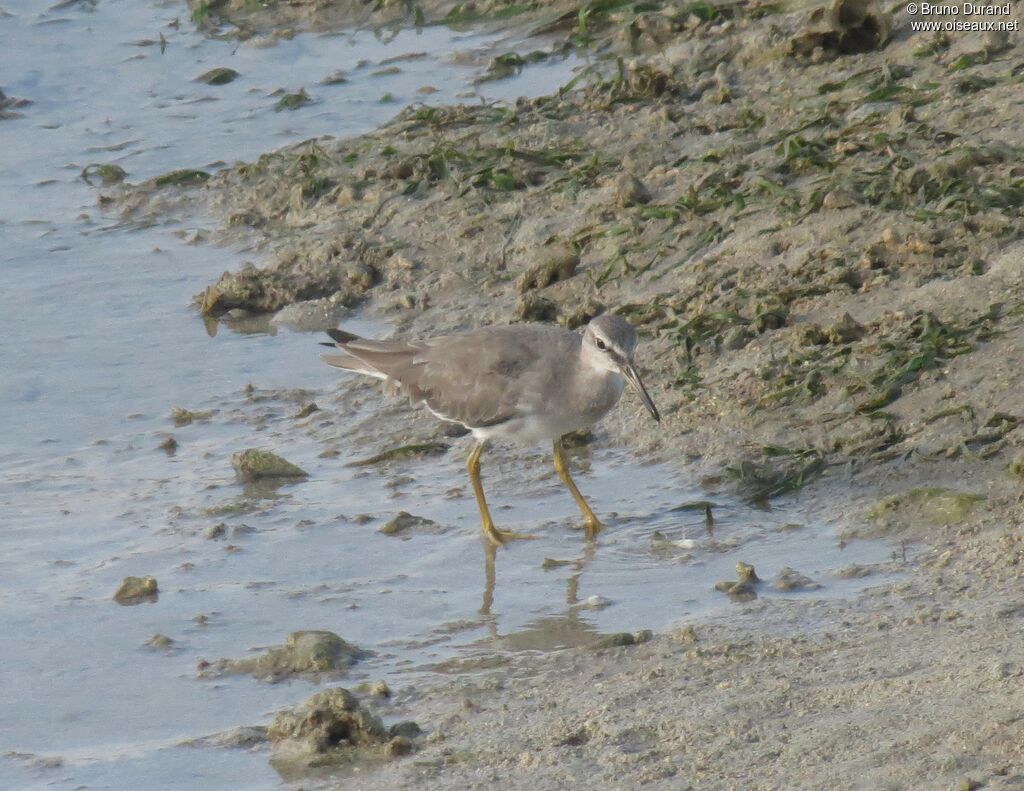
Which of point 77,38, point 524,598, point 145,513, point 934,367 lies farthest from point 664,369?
point 77,38

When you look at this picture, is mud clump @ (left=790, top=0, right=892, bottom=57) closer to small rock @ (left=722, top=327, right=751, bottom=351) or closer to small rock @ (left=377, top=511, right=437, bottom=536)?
small rock @ (left=722, top=327, right=751, bottom=351)

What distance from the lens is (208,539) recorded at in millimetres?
6996

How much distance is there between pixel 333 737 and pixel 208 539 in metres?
2.16

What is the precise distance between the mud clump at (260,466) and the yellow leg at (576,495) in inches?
49.4

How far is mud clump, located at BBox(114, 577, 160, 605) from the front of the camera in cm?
643

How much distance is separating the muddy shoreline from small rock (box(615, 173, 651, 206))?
0.01m

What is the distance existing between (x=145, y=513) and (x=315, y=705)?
2.55 m

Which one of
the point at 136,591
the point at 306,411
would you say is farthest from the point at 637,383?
the point at 136,591

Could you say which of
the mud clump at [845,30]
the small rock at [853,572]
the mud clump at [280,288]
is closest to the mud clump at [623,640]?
the small rock at [853,572]

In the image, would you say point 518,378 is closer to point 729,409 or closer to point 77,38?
point 729,409

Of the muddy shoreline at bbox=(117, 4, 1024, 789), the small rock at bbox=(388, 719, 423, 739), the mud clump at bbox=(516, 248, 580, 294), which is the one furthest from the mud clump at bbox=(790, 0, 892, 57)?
the small rock at bbox=(388, 719, 423, 739)

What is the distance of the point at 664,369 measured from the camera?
7.78 meters

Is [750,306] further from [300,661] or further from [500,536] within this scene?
[300,661]

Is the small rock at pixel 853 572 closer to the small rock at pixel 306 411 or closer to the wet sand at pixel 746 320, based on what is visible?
the wet sand at pixel 746 320
